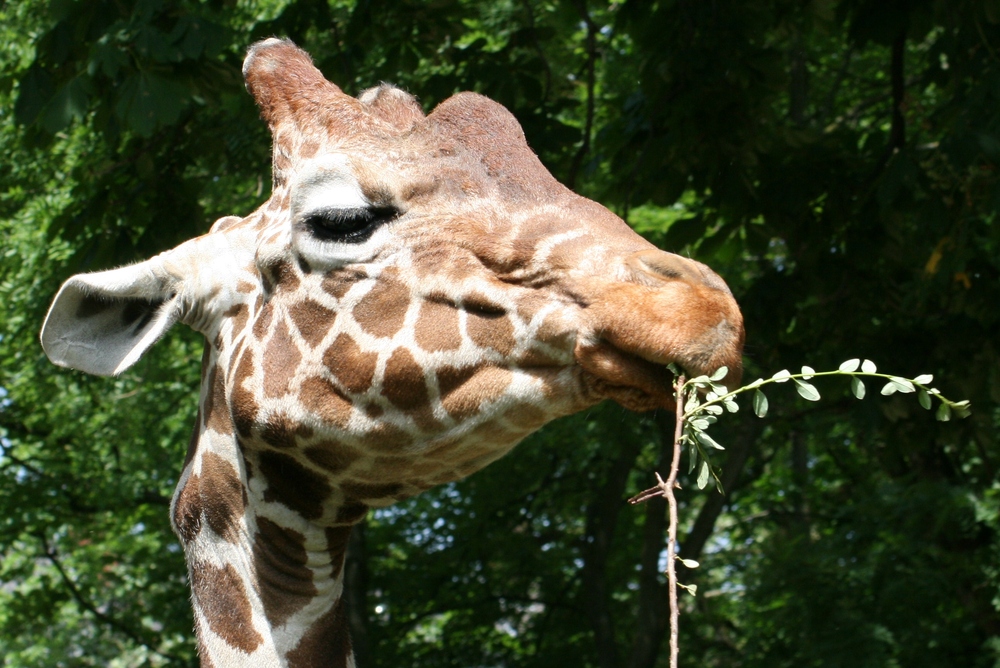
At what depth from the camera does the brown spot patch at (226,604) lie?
249cm

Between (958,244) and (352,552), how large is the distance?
16.4ft

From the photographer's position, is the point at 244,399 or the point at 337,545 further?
the point at 337,545

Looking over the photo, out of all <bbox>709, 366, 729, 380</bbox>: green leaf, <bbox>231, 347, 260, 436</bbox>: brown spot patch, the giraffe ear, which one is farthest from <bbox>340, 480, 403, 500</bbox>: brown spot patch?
<bbox>709, 366, 729, 380</bbox>: green leaf

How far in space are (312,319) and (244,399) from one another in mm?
249

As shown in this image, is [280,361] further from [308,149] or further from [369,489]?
[308,149]

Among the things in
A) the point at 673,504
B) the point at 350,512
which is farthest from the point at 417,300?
the point at 673,504

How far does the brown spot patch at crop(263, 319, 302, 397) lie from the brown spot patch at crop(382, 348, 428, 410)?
234 millimetres

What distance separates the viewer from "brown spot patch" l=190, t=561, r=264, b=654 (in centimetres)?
249

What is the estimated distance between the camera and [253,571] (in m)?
2.53

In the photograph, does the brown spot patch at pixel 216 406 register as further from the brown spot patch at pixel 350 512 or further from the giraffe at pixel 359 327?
the brown spot patch at pixel 350 512

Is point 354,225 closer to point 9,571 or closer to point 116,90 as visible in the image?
point 116,90

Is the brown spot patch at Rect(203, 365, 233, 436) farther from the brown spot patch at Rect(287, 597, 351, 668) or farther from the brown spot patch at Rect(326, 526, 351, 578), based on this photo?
the brown spot patch at Rect(287, 597, 351, 668)

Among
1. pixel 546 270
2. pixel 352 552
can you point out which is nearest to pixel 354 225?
pixel 546 270

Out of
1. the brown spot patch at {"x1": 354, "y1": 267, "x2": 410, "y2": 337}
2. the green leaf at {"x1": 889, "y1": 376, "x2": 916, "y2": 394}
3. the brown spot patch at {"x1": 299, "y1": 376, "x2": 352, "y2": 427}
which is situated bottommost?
the brown spot patch at {"x1": 299, "y1": 376, "x2": 352, "y2": 427}
